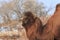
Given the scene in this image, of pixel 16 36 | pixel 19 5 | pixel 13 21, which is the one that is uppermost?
pixel 19 5

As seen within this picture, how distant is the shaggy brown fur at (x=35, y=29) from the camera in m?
0.65

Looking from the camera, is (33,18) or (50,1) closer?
(33,18)

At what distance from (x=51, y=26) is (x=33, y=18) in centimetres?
8

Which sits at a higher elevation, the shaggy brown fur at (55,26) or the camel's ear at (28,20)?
the camel's ear at (28,20)

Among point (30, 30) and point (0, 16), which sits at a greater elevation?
point (30, 30)

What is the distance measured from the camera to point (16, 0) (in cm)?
164

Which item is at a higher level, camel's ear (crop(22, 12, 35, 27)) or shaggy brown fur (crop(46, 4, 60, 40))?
camel's ear (crop(22, 12, 35, 27))

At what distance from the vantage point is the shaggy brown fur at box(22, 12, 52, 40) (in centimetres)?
65

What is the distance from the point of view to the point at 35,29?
674 mm

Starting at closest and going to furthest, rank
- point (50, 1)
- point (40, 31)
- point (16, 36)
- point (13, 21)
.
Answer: point (40, 31) → point (16, 36) → point (13, 21) → point (50, 1)

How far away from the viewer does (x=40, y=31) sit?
0.67 m

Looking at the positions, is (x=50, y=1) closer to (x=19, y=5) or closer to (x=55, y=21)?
(x=19, y=5)

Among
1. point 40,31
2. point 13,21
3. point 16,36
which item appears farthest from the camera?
point 13,21

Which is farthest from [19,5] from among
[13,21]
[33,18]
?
[33,18]
